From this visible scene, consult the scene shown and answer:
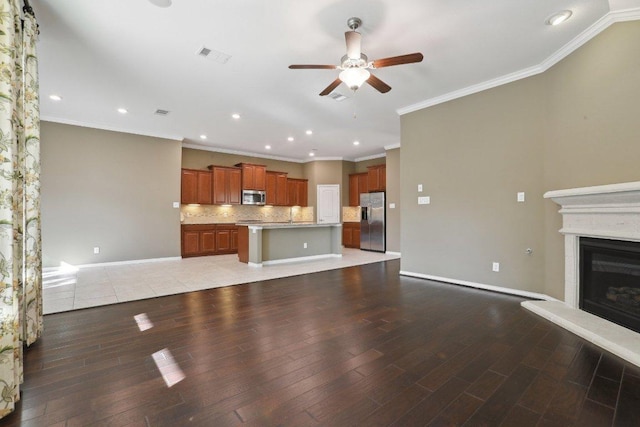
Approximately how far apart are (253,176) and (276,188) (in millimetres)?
915

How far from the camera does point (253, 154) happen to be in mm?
8758

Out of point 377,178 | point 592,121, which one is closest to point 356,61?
point 592,121

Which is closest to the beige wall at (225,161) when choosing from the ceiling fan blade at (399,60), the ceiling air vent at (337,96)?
the ceiling air vent at (337,96)

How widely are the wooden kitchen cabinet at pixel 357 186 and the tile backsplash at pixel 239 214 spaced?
4.78 ft

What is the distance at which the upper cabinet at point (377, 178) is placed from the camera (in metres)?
8.43

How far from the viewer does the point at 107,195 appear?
6.20 m

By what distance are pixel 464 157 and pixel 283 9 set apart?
3.26m

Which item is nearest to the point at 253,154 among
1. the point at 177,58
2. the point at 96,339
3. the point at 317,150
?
the point at 317,150

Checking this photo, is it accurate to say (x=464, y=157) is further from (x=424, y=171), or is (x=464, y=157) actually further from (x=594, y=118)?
(x=594, y=118)

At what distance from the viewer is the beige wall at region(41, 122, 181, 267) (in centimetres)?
567

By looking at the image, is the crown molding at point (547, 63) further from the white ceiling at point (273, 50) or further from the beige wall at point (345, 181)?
the beige wall at point (345, 181)

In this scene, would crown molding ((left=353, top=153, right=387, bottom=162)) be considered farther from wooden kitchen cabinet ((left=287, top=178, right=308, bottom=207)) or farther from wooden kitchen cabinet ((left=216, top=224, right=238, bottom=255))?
wooden kitchen cabinet ((left=216, top=224, right=238, bottom=255))

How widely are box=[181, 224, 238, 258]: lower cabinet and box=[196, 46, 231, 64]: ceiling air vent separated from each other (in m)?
4.91

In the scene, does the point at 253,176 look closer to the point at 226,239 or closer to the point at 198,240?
the point at 226,239
